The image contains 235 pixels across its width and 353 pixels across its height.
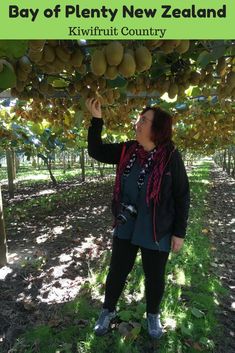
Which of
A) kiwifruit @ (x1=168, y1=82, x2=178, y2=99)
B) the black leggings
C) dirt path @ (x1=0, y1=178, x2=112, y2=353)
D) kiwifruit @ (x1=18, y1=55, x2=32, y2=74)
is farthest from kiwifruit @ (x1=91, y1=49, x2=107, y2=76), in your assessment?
dirt path @ (x1=0, y1=178, x2=112, y2=353)

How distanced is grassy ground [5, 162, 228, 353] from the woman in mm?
397

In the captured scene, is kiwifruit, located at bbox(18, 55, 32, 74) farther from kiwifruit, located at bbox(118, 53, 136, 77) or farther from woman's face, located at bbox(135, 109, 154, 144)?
woman's face, located at bbox(135, 109, 154, 144)

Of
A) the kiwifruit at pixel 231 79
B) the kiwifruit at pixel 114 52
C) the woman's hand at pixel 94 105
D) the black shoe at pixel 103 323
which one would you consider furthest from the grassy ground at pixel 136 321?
the kiwifruit at pixel 114 52

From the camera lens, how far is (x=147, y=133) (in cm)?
258

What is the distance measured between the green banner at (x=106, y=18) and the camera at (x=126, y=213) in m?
1.58

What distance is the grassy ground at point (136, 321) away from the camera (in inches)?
109

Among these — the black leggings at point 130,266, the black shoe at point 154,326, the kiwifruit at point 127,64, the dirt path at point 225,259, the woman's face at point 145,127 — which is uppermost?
the kiwifruit at point 127,64

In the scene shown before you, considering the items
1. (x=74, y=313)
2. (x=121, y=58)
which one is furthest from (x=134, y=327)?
(x=121, y=58)

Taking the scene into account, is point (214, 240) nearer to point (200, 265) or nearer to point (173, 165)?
point (200, 265)

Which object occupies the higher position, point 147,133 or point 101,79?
point 101,79

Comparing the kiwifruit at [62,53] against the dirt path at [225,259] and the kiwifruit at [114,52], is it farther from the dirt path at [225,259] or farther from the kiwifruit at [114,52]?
the dirt path at [225,259]

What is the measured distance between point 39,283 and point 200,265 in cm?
207

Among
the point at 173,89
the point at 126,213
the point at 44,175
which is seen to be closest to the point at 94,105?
the point at 173,89

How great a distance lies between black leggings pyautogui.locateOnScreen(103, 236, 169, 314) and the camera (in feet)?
8.62
